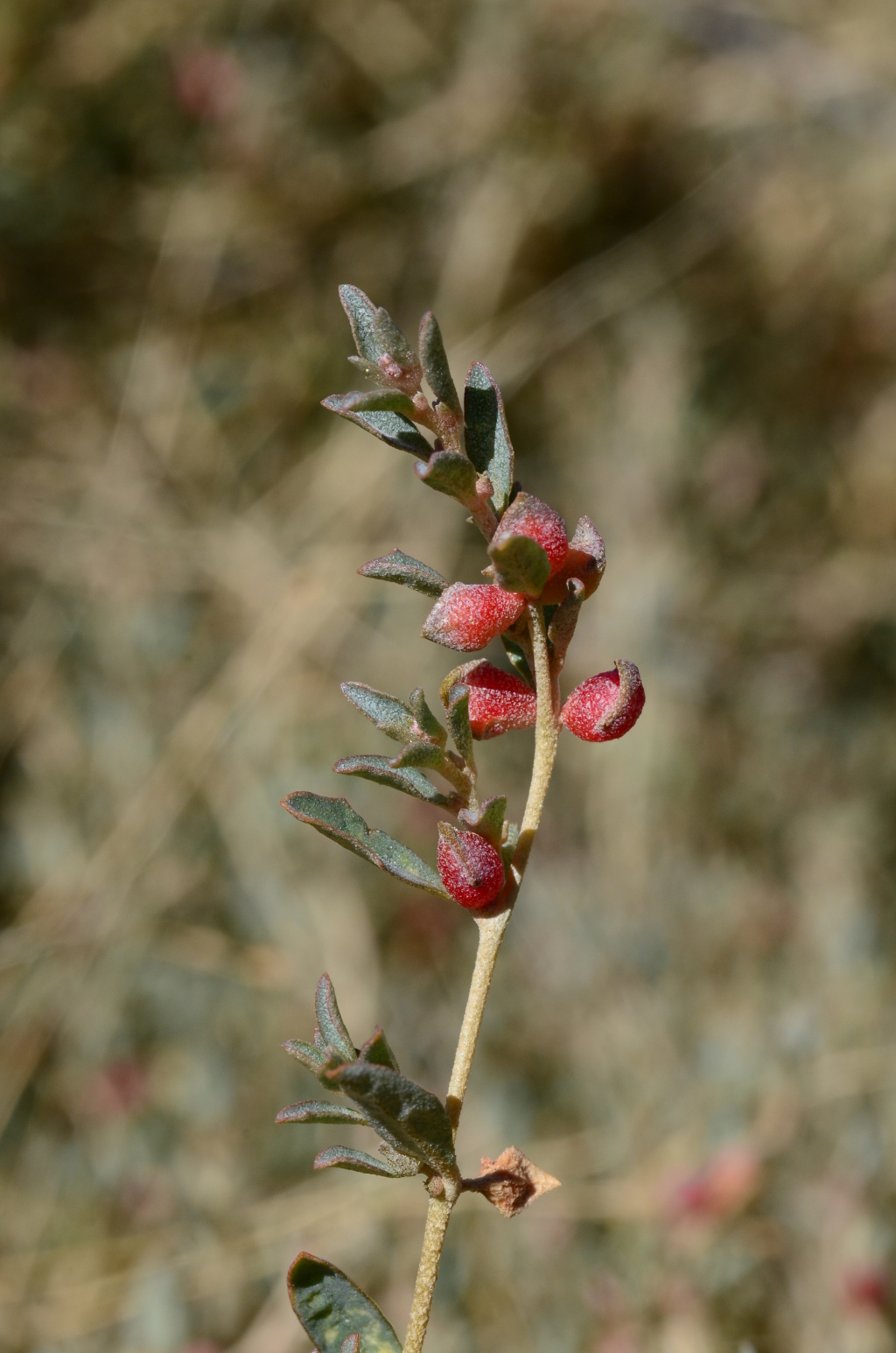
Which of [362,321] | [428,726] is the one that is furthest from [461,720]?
[362,321]

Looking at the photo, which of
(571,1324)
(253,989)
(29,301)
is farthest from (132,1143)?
(29,301)

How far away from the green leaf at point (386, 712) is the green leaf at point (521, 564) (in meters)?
0.10

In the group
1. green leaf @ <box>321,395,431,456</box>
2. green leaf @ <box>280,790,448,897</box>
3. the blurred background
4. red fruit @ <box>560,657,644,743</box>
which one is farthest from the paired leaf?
the blurred background

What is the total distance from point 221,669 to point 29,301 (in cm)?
131

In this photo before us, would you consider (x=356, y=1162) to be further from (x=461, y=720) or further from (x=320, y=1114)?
(x=461, y=720)

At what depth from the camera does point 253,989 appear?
228 centimetres

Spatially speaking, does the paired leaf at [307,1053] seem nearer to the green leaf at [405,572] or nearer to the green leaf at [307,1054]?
the green leaf at [307,1054]

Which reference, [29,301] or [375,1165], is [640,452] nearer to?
[29,301]

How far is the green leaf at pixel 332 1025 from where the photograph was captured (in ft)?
1.98

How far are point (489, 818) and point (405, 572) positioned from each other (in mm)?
143

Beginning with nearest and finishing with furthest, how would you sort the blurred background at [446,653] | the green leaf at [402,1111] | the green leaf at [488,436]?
1. the green leaf at [402,1111]
2. the green leaf at [488,436]
3. the blurred background at [446,653]

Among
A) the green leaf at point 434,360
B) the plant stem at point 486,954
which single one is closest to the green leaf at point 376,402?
the green leaf at point 434,360

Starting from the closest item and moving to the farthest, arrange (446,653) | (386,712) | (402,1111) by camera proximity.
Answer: (402,1111), (386,712), (446,653)

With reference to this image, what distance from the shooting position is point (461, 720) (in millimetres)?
599
